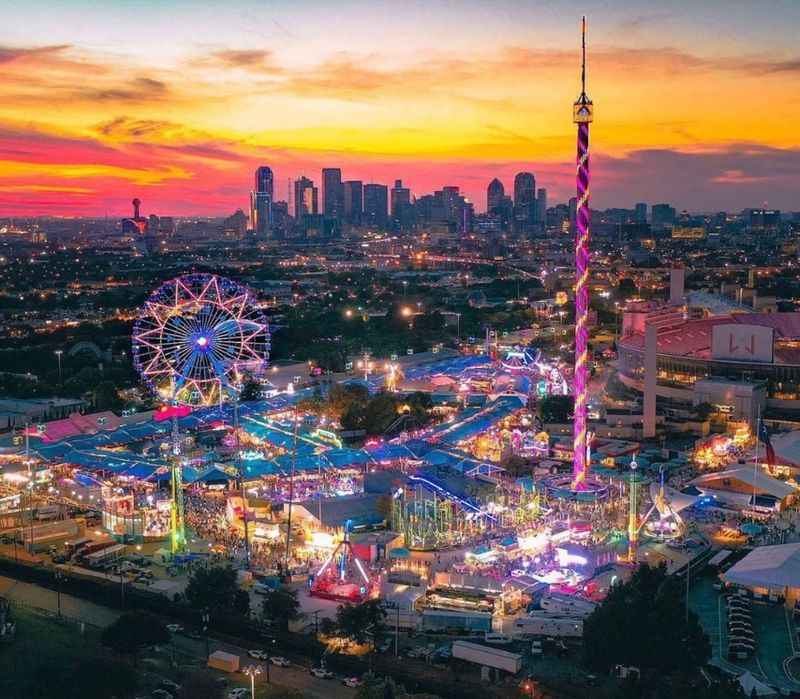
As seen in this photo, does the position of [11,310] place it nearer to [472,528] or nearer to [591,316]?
[591,316]

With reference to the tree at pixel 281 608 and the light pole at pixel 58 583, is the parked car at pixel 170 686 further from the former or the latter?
the light pole at pixel 58 583

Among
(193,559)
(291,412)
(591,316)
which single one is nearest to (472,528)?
(193,559)

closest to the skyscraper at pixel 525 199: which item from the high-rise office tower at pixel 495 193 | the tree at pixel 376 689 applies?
the high-rise office tower at pixel 495 193

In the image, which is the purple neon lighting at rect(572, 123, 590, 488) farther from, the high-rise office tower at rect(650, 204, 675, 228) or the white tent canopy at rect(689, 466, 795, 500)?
the high-rise office tower at rect(650, 204, 675, 228)

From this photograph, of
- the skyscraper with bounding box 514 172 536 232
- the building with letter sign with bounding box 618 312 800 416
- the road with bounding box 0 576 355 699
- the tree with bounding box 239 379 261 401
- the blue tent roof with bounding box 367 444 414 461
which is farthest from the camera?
the skyscraper with bounding box 514 172 536 232

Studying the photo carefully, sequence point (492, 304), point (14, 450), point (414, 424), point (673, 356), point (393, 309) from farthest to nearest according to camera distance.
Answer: point (492, 304)
point (393, 309)
point (673, 356)
point (414, 424)
point (14, 450)

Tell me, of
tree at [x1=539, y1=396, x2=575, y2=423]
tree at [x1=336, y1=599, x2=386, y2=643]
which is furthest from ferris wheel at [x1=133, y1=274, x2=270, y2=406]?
tree at [x1=336, y1=599, x2=386, y2=643]
